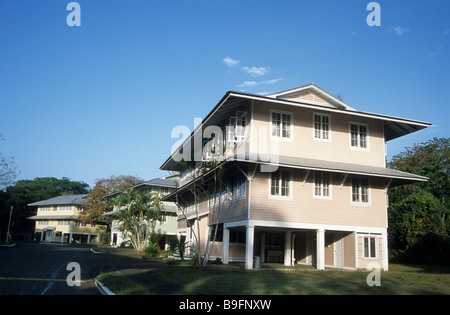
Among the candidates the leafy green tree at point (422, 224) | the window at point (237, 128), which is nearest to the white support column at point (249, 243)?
the window at point (237, 128)

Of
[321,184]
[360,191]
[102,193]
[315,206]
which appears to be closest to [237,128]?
[321,184]

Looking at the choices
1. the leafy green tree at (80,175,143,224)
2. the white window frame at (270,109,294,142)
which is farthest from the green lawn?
the leafy green tree at (80,175,143,224)

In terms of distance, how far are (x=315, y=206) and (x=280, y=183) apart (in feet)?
7.21

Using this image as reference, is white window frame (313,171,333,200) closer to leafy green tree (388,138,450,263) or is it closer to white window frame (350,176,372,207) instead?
white window frame (350,176,372,207)

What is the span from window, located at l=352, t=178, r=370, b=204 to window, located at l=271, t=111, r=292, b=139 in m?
4.39

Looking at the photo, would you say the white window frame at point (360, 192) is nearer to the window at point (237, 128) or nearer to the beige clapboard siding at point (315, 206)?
the beige clapboard siding at point (315, 206)

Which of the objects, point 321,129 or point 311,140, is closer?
point 311,140

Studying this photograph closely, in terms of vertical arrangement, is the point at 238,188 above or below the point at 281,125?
below

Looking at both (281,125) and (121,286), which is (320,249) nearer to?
(281,125)

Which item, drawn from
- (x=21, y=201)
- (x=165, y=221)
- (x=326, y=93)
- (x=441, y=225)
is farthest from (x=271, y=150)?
(x=21, y=201)

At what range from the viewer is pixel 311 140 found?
67.2 ft

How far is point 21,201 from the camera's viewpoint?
255ft

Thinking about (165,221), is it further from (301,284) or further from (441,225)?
(301,284)

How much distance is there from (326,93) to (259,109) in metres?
4.30
